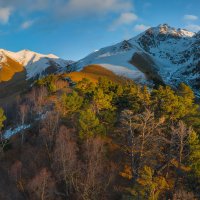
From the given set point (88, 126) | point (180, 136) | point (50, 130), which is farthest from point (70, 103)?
point (180, 136)

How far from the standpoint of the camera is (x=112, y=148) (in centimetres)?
5950

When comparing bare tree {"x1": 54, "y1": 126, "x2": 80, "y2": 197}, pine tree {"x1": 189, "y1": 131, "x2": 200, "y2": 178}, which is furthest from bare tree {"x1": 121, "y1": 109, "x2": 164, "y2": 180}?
bare tree {"x1": 54, "y1": 126, "x2": 80, "y2": 197}

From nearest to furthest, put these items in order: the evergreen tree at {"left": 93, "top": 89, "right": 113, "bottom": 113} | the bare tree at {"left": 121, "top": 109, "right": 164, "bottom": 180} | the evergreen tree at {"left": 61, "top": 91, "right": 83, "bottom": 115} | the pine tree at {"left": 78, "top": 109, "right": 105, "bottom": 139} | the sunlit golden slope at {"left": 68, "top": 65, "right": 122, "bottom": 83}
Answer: the bare tree at {"left": 121, "top": 109, "right": 164, "bottom": 180}, the pine tree at {"left": 78, "top": 109, "right": 105, "bottom": 139}, the evergreen tree at {"left": 61, "top": 91, "right": 83, "bottom": 115}, the evergreen tree at {"left": 93, "top": 89, "right": 113, "bottom": 113}, the sunlit golden slope at {"left": 68, "top": 65, "right": 122, "bottom": 83}

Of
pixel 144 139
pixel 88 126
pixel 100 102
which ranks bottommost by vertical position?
pixel 144 139

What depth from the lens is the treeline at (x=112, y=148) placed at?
4478 centimetres

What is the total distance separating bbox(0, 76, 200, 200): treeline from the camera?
1763 inches

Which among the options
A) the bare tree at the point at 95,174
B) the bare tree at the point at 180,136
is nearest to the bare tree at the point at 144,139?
the bare tree at the point at 180,136

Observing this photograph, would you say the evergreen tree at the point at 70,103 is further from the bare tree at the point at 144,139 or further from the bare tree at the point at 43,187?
the bare tree at the point at 43,187

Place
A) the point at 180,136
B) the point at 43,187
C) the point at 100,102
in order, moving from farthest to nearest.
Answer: the point at 100,102, the point at 180,136, the point at 43,187

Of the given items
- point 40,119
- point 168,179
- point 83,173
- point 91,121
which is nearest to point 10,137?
point 40,119

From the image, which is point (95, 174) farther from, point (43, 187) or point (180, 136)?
point (180, 136)

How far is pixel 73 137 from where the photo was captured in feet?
188

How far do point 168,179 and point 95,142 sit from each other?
1368 centimetres

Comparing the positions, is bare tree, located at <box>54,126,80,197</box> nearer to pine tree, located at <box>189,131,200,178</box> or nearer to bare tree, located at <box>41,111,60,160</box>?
bare tree, located at <box>41,111,60,160</box>
